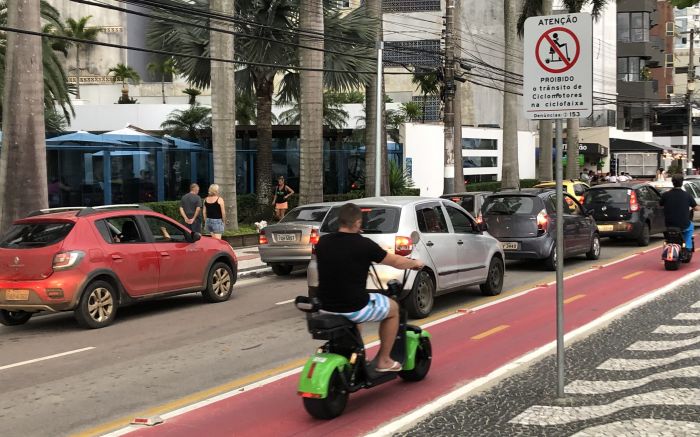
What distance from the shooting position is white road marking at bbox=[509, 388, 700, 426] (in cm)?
595

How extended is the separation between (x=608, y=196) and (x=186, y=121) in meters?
27.0

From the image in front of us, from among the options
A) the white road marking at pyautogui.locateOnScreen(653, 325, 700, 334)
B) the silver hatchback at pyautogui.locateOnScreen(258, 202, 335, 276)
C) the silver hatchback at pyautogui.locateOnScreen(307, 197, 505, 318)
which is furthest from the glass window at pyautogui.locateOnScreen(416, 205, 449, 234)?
the silver hatchback at pyautogui.locateOnScreen(258, 202, 335, 276)

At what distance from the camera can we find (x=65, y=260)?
10664mm

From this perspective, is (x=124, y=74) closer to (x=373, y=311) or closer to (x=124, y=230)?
(x=124, y=230)

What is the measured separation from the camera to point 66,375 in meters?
8.23

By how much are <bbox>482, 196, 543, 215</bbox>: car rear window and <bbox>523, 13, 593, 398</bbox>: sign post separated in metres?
9.94

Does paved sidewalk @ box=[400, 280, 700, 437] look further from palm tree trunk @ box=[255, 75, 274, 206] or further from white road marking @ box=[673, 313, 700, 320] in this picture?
palm tree trunk @ box=[255, 75, 274, 206]

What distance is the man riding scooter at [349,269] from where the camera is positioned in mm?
6293

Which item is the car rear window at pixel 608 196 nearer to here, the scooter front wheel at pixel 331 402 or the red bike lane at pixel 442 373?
the red bike lane at pixel 442 373

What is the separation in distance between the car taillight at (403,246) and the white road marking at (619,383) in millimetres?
3962

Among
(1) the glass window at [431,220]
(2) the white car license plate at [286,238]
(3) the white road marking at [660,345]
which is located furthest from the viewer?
(2) the white car license plate at [286,238]

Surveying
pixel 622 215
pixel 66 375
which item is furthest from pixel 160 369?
pixel 622 215

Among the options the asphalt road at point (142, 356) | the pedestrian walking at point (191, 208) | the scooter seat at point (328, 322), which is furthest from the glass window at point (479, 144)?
the scooter seat at point (328, 322)

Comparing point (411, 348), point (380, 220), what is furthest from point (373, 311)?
point (380, 220)
